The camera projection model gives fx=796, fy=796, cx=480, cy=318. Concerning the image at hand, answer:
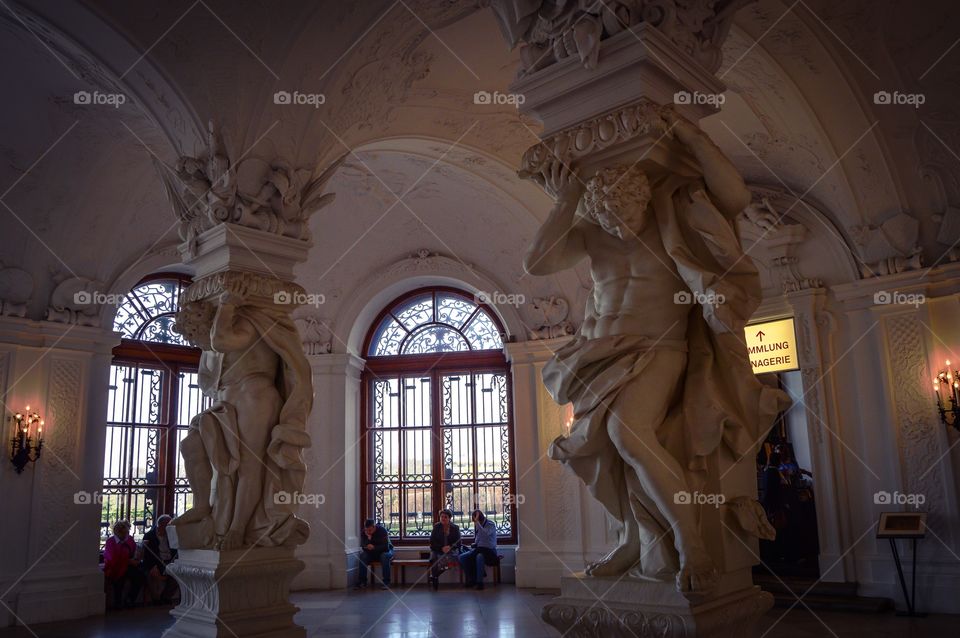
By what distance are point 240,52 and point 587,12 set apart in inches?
143

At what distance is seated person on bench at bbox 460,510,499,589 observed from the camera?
1070 cm

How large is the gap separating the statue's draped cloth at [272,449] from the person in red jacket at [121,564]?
4.69 meters

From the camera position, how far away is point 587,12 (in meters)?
3.50

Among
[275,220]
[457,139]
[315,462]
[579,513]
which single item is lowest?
[579,513]

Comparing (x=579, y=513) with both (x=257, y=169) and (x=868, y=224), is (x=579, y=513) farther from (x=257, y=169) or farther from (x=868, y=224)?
(x=257, y=169)

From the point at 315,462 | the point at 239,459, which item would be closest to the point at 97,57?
the point at 239,459

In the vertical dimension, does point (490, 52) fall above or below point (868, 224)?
above

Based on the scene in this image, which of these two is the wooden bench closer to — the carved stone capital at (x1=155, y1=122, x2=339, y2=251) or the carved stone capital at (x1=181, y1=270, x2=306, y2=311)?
the carved stone capital at (x1=181, y1=270, x2=306, y2=311)

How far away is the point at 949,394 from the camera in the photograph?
299 inches

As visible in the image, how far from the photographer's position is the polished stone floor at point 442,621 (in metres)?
6.84

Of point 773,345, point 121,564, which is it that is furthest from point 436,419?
point 773,345

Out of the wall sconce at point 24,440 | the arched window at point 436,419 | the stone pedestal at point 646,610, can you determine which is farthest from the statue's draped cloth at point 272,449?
the arched window at point 436,419

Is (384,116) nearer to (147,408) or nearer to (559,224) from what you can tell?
(559,224)

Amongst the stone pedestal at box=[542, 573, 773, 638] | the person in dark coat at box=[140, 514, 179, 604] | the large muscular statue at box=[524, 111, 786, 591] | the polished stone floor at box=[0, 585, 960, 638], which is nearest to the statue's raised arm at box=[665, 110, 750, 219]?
the large muscular statue at box=[524, 111, 786, 591]
